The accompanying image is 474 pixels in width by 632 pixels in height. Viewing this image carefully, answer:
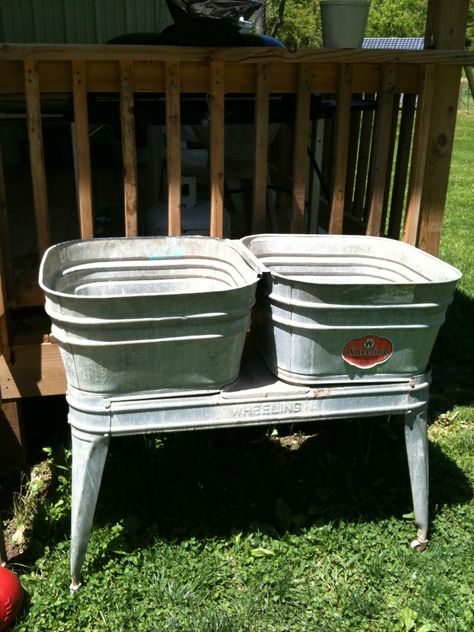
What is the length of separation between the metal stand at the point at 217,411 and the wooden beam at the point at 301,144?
3.01ft

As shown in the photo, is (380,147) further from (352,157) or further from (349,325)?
(352,157)

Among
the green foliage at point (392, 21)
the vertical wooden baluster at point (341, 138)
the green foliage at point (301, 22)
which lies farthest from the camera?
the green foliage at point (392, 21)

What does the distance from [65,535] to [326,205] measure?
11.1 ft

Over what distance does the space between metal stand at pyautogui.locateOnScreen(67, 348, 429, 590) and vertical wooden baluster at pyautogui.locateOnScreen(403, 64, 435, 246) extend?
1049mm

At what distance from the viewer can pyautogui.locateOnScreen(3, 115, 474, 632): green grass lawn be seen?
95.3 inches

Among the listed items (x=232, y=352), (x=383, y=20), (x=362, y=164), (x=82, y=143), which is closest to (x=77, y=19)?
(x=362, y=164)

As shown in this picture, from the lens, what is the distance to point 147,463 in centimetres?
323

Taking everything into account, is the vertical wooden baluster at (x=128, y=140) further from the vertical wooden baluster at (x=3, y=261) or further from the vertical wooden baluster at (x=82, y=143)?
the vertical wooden baluster at (x=3, y=261)

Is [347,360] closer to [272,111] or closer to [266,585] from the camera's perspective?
[266,585]

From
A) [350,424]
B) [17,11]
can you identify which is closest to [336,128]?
[350,424]

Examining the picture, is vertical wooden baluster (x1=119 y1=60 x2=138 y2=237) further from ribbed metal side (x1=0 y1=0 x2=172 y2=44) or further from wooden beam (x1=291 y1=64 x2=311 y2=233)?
ribbed metal side (x1=0 y1=0 x2=172 y2=44)

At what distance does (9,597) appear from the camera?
2.34 meters

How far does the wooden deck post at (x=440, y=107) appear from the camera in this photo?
316 centimetres

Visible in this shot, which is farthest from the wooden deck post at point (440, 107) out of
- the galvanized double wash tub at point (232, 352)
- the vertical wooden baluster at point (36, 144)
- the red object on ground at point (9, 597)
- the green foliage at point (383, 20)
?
the green foliage at point (383, 20)
